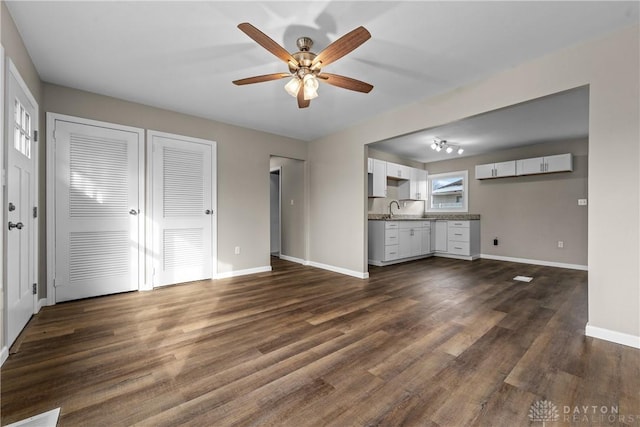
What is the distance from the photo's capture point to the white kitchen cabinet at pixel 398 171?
19.3 feet

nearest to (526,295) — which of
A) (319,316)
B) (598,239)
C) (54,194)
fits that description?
(598,239)

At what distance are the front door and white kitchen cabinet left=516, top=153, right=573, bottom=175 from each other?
23.3ft

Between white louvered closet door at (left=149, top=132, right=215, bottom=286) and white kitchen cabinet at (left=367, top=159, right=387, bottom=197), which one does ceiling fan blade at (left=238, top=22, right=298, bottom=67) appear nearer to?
white louvered closet door at (left=149, top=132, right=215, bottom=286)

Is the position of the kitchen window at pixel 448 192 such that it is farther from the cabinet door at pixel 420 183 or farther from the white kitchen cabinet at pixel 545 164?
the white kitchen cabinet at pixel 545 164

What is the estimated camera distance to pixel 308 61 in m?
2.11

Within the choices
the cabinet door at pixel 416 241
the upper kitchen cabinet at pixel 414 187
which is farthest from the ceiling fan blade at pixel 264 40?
the upper kitchen cabinet at pixel 414 187

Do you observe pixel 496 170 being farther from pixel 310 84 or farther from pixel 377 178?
pixel 310 84

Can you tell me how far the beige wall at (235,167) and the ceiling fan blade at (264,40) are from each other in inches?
97.0

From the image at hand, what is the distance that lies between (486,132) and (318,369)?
4621 millimetres

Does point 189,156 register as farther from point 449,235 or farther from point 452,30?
point 449,235

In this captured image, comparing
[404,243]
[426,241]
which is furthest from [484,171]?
[404,243]

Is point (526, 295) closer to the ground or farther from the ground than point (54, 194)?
closer to the ground

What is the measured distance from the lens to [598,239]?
84.4 inches

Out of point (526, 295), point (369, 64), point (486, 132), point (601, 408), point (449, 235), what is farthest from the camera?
point (449, 235)
